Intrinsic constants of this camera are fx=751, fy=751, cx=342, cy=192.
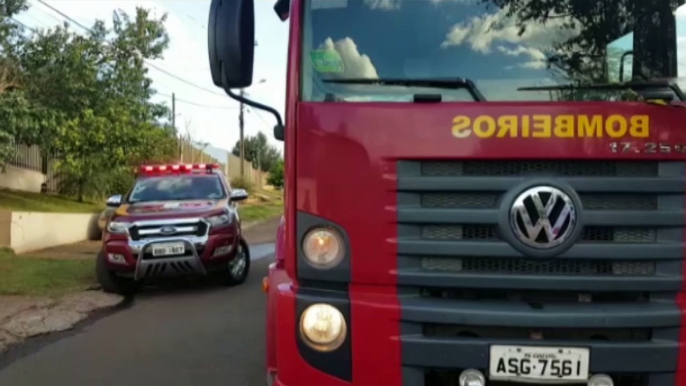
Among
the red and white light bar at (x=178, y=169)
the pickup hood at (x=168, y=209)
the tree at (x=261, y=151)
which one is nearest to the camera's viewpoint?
the pickup hood at (x=168, y=209)

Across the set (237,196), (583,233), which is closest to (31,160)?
(237,196)

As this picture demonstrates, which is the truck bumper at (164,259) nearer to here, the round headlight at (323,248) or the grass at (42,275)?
the grass at (42,275)

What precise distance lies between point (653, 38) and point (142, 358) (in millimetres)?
4793

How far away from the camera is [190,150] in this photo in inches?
1423

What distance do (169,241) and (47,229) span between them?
23.9 ft

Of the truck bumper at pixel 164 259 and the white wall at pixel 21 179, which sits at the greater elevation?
the white wall at pixel 21 179

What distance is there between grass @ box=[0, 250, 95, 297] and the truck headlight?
3.36 ft

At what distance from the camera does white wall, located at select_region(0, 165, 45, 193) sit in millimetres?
19469


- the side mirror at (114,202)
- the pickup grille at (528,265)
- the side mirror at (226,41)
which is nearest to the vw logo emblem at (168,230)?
the side mirror at (114,202)

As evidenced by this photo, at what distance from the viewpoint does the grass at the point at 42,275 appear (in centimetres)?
1008

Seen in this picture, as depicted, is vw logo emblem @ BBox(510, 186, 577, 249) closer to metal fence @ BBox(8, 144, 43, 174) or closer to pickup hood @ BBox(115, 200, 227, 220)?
pickup hood @ BBox(115, 200, 227, 220)

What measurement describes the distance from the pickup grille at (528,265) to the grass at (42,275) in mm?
7585

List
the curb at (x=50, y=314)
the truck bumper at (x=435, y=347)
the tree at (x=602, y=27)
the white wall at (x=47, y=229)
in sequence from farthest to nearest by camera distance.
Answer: the white wall at (x=47, y=229), the curb at (x=50, y=314), the tree at (x=602, y=27), the truck bumper at (x=435, y=347)

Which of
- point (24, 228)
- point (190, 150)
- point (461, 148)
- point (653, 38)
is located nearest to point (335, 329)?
point (461, 148)
